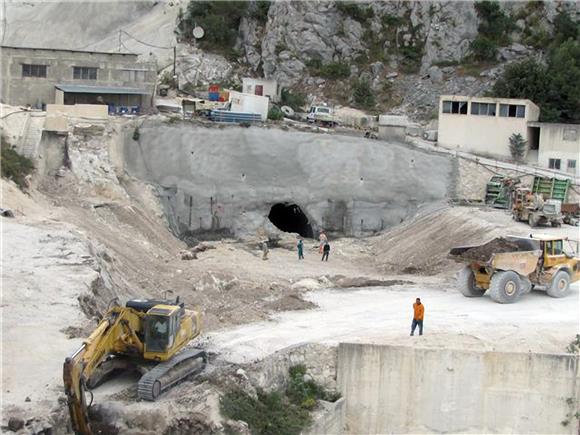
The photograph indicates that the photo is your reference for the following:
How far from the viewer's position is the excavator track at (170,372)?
19.0 m

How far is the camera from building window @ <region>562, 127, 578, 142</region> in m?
48.3

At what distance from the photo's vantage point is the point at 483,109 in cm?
5084

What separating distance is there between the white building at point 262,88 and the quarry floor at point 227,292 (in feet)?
61.0

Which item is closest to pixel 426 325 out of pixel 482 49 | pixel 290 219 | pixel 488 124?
pixel 290 219

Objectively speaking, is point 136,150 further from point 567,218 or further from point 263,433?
point 263,433

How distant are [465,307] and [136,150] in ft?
72.0

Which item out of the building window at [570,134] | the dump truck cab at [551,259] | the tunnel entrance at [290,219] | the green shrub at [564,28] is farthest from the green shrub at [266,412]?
the green shrub at [564,28]

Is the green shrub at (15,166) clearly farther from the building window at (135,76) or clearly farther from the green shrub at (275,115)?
the green shrub at (275,115)

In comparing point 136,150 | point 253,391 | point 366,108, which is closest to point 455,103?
point 366,108

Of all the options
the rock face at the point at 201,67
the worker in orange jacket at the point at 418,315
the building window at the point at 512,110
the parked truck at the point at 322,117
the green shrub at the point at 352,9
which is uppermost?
the green shrub at the point at 352,9

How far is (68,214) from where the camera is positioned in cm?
3538

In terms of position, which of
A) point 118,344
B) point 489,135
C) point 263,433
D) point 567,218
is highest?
point 489,135

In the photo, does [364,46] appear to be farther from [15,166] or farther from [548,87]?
[15,166]

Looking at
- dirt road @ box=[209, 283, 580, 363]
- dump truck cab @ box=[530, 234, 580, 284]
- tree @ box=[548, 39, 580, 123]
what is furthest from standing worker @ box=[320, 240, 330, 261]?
tree @ box=[548, 39, 580, 123]
